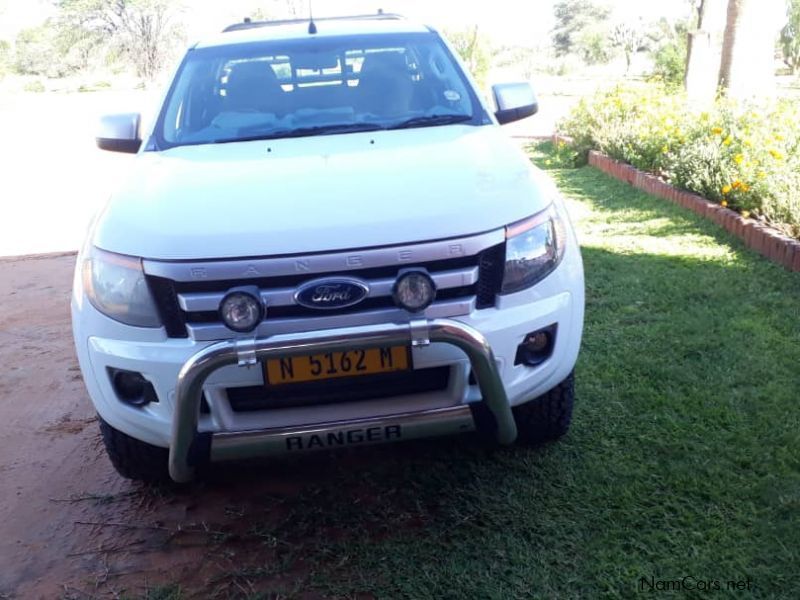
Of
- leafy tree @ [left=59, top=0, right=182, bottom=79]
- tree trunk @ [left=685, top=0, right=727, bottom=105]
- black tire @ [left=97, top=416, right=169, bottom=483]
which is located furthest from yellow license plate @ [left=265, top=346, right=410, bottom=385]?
leafy tree @ [left=59, top=0, right=182, bottom=79]

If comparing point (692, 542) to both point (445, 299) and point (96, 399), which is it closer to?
point (445, 299)

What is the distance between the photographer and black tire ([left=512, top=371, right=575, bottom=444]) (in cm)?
291

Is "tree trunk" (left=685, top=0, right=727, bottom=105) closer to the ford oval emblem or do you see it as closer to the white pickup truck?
the white pickup truck

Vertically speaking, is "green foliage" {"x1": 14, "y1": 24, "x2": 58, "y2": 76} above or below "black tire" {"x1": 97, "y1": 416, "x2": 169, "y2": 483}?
below

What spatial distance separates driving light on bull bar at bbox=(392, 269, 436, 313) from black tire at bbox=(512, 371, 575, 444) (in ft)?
2.34

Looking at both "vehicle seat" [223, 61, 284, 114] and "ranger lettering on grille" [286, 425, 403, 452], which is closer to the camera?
"ranger lettering on grille" [286, 425, 403, 452]

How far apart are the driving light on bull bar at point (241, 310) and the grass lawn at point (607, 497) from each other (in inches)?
32.9

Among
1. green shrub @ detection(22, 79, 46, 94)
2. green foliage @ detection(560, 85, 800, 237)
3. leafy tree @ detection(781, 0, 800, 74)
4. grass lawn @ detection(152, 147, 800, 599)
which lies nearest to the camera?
grass lawn @ detection(152, 147, 800, 599)

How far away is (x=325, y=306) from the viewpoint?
236cm

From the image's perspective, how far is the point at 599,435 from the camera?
316 centimetres

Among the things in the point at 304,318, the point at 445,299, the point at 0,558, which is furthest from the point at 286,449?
the point at 0,558

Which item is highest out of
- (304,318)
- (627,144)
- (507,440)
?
(304,318)

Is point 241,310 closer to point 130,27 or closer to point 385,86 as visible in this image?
point 385,86

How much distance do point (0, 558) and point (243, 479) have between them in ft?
2.87
